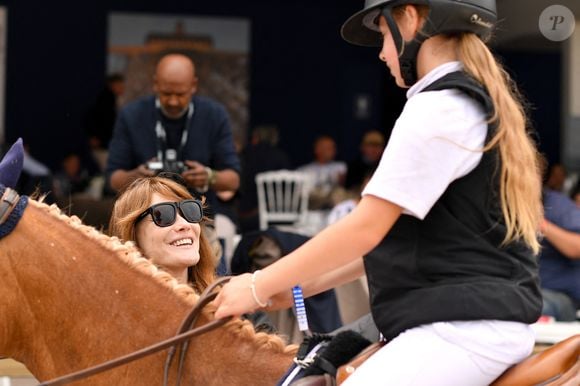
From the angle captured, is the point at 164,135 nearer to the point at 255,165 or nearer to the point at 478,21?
the point at 478,21

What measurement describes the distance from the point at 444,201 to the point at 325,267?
0.30 metres

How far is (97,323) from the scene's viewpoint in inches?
101

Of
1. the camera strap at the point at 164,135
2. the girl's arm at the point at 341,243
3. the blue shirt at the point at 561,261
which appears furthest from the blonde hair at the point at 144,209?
the blue shirt at the point at 561,261

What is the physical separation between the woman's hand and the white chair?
8679 millimetres

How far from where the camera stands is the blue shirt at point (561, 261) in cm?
699

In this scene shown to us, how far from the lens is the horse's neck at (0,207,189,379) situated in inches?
99.3

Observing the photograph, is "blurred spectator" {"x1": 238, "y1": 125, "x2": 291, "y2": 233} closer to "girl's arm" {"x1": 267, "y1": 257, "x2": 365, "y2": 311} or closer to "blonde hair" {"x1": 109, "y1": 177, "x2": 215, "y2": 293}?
"blonde hair" {"x1": 109, "y1": 177, "x2": 215, "y2": 293}

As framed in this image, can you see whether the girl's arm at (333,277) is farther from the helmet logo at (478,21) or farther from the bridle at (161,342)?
the helmet logo at (478,21)

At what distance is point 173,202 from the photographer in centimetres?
353

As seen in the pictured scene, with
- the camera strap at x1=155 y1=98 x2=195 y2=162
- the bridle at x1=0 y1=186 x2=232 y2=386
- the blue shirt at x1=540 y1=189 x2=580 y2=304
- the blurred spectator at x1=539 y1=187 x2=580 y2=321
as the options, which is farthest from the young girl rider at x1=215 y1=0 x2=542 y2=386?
the blue shirt at x1=540 y1=189 x2=580 y2=304

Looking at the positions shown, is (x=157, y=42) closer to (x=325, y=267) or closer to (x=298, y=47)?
(x=298, y=47)

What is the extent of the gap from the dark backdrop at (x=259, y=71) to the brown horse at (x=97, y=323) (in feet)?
40.6

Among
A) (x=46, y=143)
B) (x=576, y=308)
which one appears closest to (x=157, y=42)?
(x=46, y=143)

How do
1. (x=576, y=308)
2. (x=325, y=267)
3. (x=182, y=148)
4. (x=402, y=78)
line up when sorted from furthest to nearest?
(x=576, y=308) < (x=182, y=148) < (x=402, y=78) < (x=325, y=267)
